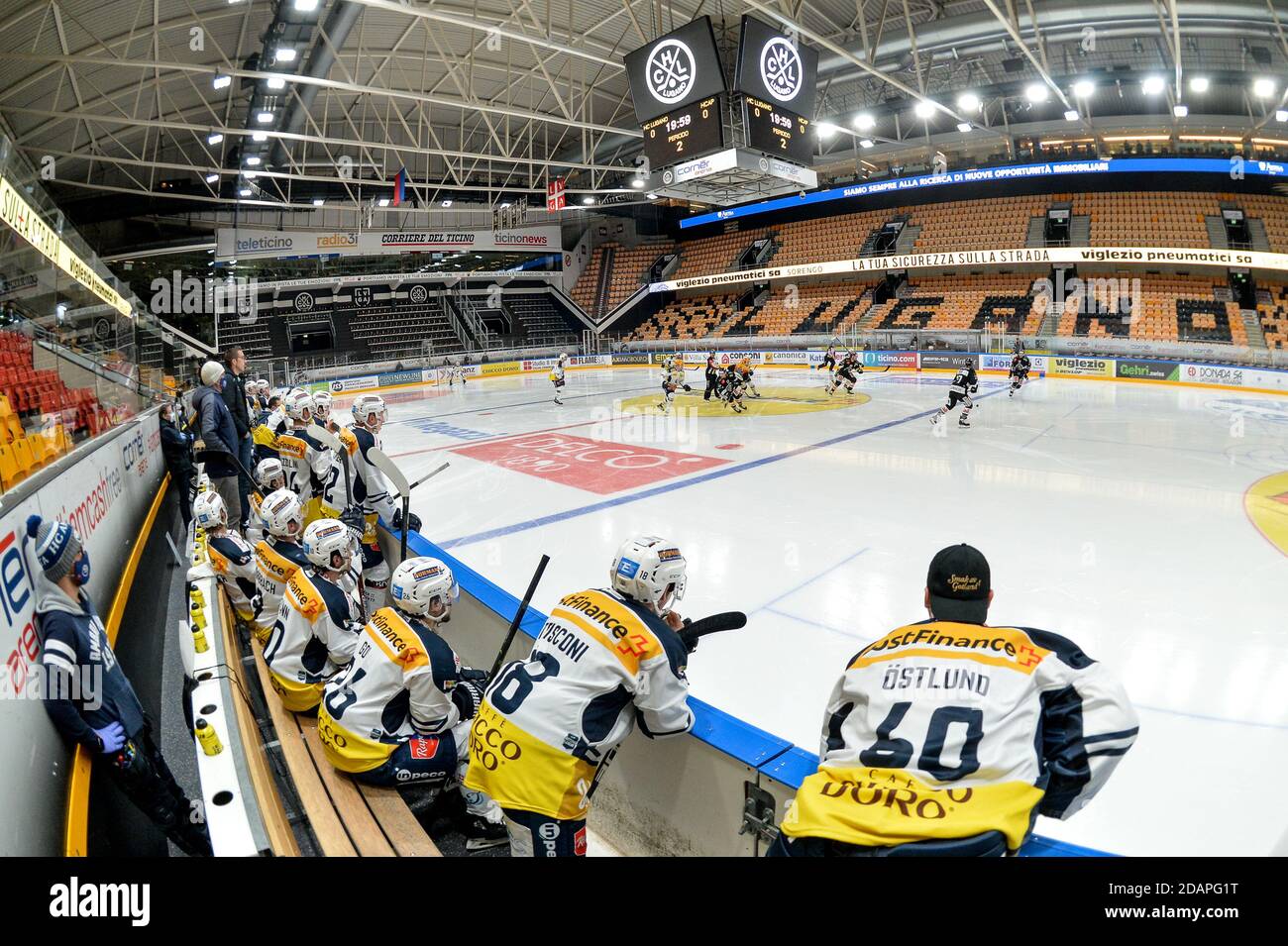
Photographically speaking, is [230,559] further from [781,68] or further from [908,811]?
[781,68]

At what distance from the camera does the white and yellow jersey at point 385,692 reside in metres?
2.78

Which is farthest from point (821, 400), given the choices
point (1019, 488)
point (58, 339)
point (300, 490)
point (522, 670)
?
point (522, 670)

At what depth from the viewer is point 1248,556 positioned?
614 cm

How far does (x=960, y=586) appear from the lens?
189 cm

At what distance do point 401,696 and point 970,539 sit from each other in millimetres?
5518

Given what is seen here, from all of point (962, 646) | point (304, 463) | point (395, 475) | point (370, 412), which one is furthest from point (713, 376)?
point (962, 646)

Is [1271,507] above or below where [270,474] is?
below

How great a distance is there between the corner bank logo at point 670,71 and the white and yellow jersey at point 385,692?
35.5 feet

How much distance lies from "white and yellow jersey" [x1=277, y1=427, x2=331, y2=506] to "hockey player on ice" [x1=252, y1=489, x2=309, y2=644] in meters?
2.24

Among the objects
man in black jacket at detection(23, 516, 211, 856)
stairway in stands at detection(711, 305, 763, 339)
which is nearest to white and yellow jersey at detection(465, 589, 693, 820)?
man in black jacket at detection(23, 516, 211, 856)

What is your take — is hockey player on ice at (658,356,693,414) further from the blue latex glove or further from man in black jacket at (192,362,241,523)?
the blue latex glove

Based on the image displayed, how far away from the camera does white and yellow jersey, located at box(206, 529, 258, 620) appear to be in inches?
182

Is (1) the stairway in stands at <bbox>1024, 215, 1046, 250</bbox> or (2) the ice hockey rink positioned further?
(1) the stairway in stands at <bbox>1024, 215, 1046, 250</bbox>
